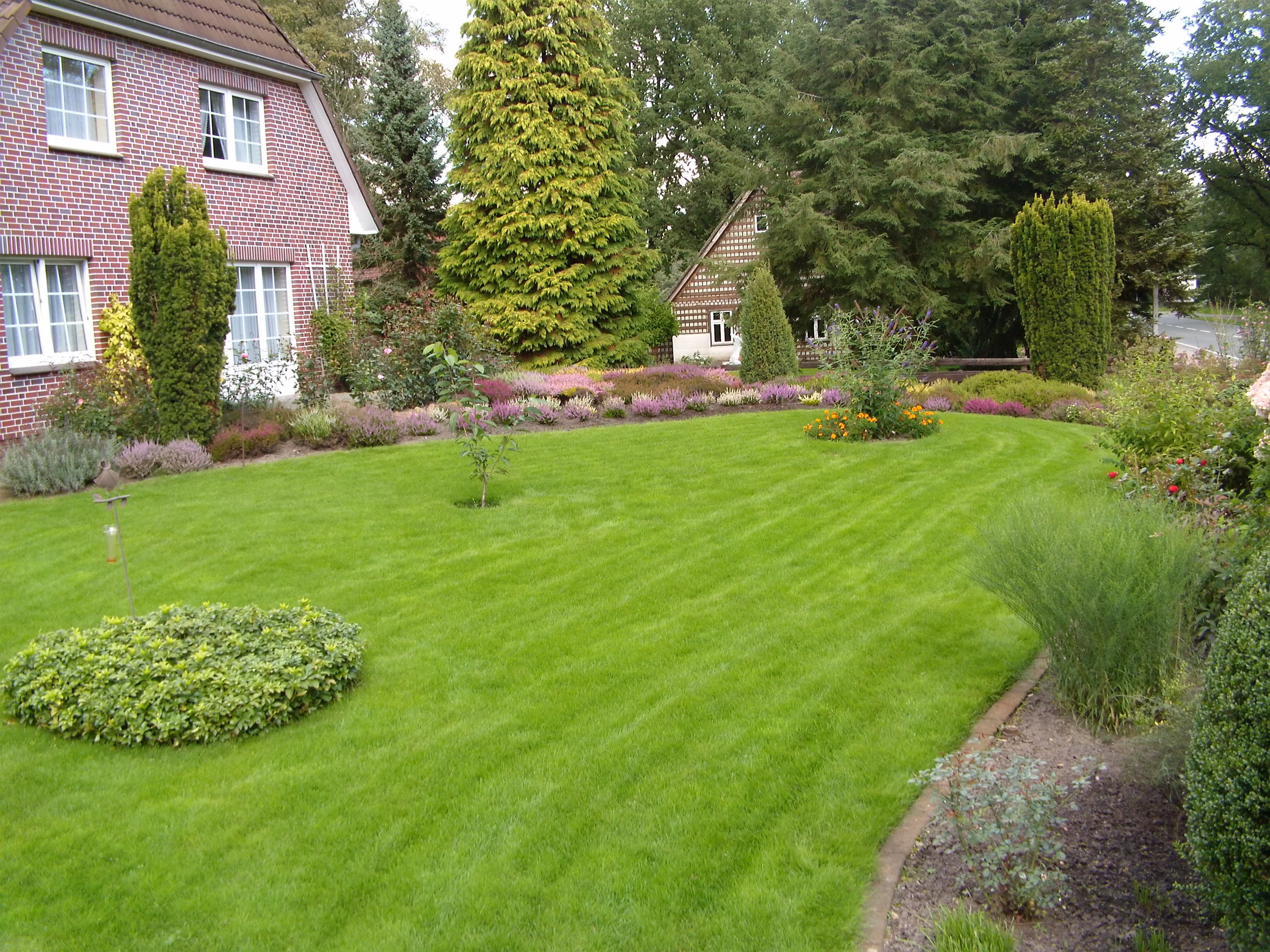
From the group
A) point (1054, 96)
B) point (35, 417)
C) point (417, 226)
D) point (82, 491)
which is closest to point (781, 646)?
point (82, 491)

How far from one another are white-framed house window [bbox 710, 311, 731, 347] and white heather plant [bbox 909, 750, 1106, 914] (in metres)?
34.3

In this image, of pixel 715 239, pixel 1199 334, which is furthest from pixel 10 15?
pixel 1199 334

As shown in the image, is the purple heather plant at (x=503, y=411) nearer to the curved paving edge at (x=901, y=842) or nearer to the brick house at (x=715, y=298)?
the curved paving edge at (x=901, y=842)

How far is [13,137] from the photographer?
1258cm

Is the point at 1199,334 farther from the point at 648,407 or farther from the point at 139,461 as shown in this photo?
the point at 139,461

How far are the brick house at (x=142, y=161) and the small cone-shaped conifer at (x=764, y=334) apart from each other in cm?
785

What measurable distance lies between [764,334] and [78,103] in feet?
38.9

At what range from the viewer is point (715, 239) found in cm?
3453

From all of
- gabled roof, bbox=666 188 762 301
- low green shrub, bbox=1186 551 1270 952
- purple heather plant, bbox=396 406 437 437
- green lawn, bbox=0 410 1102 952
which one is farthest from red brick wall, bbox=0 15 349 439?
gabled roof, bbox=666 188 762 301

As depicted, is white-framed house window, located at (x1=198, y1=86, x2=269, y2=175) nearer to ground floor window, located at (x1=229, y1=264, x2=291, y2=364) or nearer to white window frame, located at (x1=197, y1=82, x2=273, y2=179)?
white window frame, located at (x1=197, y1=82, x2=273, y2=179)

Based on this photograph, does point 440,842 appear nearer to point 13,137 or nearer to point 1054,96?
point 13,137

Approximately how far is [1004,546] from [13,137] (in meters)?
13.7

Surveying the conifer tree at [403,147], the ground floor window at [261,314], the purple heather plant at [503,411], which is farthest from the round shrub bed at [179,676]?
the conifer tree at [403,147]

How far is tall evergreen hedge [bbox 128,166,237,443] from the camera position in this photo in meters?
11.1
